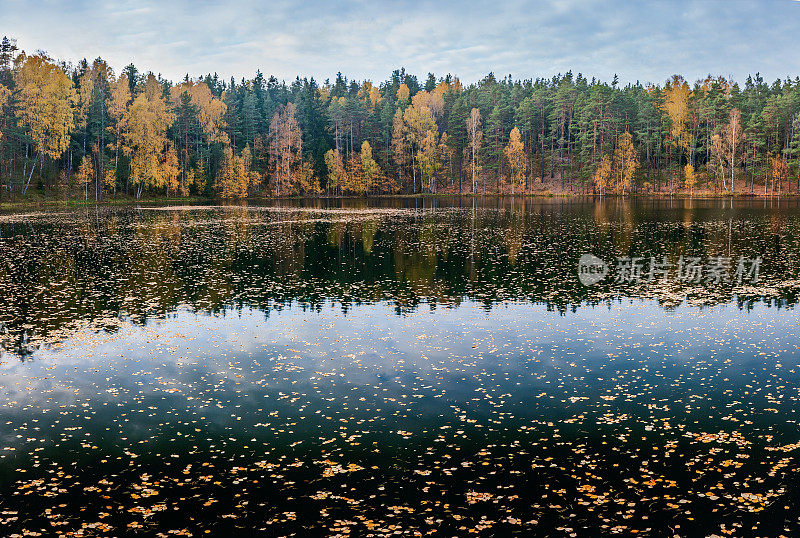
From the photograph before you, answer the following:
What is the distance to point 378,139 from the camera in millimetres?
116188

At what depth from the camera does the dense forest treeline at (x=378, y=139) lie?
77.7 metres

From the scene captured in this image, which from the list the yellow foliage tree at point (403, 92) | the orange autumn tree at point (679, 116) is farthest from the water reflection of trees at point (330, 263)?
the yellow foliage tree at point (403, 92)

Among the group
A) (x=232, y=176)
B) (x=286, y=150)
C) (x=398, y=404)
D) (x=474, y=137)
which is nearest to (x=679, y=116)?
(x=474, y=137)

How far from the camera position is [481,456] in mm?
8945

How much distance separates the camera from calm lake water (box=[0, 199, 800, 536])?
760 cm

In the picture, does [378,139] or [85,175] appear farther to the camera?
[378,139]

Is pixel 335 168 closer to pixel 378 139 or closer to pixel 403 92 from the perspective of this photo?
pixel 378 139

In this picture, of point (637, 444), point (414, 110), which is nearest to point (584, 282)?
point (637, 444)

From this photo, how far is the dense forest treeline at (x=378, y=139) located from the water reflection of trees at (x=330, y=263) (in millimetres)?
34780

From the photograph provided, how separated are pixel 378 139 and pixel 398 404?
108930 mm

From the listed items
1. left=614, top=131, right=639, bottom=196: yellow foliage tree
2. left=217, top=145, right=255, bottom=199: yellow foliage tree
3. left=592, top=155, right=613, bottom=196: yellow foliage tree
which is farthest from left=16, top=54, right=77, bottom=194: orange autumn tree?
left=614, top=131, right=639, bottom=196: yellow foliage tree

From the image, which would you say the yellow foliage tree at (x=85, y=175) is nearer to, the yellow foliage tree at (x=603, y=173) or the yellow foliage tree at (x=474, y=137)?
the yellow foliage tree at (x=474, y=137)

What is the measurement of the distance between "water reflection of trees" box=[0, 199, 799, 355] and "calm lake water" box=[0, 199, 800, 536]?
0.75 ft

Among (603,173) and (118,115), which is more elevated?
(118,115)
